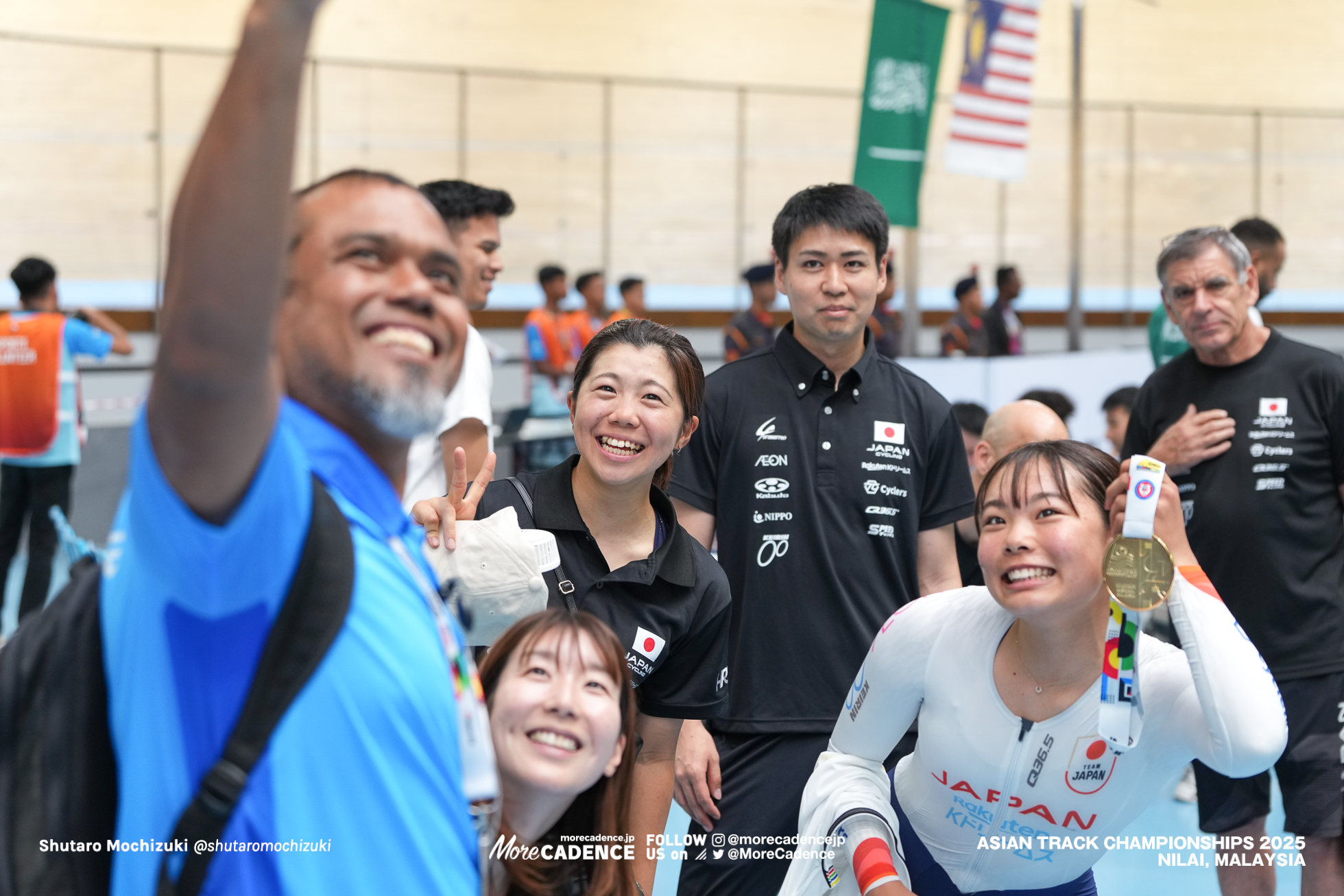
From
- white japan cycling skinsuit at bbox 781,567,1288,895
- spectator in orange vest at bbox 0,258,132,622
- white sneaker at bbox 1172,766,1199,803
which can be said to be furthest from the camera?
spectator in orange vest at bbox 0,258,132,622

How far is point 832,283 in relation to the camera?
3.14 m

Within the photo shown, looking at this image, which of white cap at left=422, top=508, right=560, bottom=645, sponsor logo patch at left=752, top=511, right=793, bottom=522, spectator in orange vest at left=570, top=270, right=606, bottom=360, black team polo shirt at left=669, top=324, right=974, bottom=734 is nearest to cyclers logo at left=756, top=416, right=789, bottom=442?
black team polo shirt at left=669, top=324, right=974, bottom=734

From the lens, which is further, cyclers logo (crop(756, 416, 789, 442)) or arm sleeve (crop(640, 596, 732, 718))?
cyclers logo (crop(756, 416, 789, 442))

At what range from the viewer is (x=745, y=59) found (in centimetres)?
1454

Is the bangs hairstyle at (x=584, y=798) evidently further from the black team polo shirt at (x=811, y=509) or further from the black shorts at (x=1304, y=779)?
the black shorts at (x=1304, y=779)

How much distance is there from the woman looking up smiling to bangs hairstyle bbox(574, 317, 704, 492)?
66 cm

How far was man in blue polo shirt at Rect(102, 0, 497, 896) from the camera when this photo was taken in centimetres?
97

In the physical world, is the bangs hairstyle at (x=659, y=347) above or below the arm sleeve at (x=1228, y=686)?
above

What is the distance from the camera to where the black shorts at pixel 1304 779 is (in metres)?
3.42

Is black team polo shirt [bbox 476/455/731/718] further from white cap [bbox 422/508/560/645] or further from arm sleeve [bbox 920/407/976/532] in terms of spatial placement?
arm sleeve [bbox 920/407/976/532]

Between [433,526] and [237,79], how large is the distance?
1.38 metres

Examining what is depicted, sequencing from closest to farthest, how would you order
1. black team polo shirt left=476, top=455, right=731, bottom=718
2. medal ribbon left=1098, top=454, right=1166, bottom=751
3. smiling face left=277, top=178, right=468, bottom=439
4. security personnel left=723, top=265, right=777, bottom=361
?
smiling face left=277, top=178, right=468, bottom=439 < medal ribbon left=1098, top=454, right=1166, bottom=751 < black team polo shirt left=476, top=455, right=731, bottom=718 < security personnel left=723, top=265, right=777, bottom=361

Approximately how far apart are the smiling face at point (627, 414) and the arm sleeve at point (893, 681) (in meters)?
0.60

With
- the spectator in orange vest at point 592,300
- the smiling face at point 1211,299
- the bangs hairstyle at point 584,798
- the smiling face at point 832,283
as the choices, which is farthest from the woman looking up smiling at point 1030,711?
the spectator in orange vest at point 592,300
